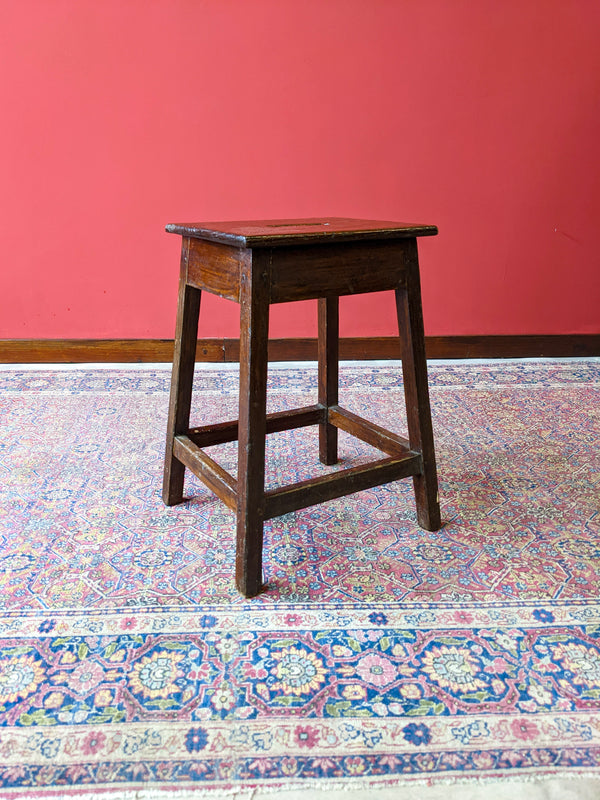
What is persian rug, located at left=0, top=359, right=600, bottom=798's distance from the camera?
109 centimetres

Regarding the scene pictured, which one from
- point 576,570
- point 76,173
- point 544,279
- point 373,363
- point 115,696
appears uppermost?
point 76,173

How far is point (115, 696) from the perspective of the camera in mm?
1218

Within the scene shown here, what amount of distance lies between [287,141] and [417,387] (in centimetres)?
203

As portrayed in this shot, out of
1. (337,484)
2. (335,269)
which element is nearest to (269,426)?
(337,484)

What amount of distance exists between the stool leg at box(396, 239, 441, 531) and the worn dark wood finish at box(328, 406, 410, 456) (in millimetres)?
61

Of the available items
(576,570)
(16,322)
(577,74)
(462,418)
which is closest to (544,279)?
(577,74)

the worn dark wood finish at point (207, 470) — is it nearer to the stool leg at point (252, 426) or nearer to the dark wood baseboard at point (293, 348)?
the stool leg at point (252, 426)

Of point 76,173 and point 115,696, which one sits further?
point 76,173

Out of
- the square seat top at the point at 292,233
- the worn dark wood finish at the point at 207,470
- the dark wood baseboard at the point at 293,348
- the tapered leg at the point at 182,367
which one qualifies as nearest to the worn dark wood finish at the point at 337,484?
the worn dark wood finish at the point at 207,470

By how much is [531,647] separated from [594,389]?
2.11 metres

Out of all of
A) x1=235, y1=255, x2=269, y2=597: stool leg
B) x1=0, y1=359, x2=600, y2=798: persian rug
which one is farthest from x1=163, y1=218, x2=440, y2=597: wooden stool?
x1=0, y1=359, x2=600, y2=798: persian rug

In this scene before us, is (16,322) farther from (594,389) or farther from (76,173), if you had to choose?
(594,389)

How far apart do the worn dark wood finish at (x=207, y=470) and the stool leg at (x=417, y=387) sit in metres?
0.54

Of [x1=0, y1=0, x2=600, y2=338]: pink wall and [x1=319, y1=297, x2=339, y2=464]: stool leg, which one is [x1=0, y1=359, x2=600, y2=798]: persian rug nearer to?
[x1=319, y1=297, x2=339, y2=464]: stool leg
